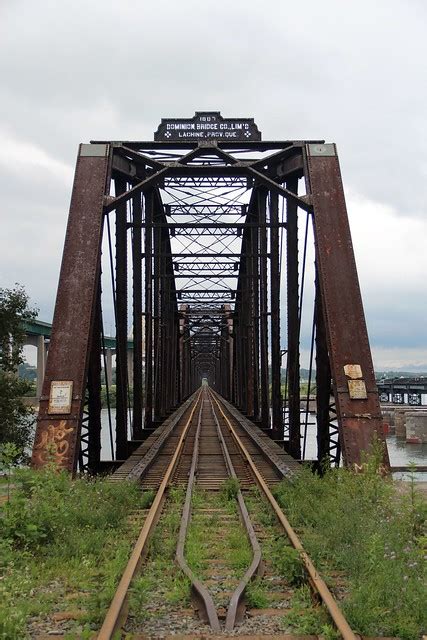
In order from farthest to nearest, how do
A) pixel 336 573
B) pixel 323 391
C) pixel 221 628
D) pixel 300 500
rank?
pixel 323 391
pixel 300 500
pixel 336 573
pixel 221 628

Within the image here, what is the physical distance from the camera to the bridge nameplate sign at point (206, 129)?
1359 cm

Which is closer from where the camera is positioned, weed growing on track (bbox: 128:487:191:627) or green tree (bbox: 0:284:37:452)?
weed growing on track (bbox: 128:487:191:627)

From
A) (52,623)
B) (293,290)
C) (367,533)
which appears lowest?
(52,623)

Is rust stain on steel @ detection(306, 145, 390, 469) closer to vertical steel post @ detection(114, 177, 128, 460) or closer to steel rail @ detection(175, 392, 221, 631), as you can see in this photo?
steel rail @ detection(175, 392, 221, 631)

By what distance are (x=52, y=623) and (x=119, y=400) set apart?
896 cm

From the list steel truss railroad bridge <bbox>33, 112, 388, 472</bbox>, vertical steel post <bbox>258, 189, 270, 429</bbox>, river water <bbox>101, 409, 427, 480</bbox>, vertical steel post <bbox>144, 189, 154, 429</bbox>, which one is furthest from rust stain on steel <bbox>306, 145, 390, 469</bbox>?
river water <bbox>101, 409, 427, 480</bbox>

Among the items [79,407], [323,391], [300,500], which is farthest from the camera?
[323,391]

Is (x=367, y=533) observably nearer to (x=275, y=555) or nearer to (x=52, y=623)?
(x=275, y=555)

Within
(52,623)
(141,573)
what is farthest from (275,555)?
(52,623)

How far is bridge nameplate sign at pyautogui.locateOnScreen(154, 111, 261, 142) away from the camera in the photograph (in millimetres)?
13586

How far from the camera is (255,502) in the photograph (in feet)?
27.3

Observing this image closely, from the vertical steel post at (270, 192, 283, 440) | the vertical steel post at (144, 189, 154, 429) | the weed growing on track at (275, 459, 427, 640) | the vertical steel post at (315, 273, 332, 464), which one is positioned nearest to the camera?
the weed growing on track at (275, 459, 427, 640)

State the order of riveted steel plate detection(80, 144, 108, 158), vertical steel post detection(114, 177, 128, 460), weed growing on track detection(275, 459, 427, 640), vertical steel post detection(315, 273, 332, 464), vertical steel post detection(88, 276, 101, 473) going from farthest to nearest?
1. vertical steel post detection(114, 177, 128, 460)
2. riveted steel plate detection(80, 144, 108, 158)
3. vertical steel post detection(88, 276, 101, 473)
4. vertical steel post detection(315, 273, 332, 464)
5. weed growing on track detection(275, 459, 427, 640)

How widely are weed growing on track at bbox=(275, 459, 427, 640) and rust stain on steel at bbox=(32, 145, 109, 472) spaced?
3.09m
